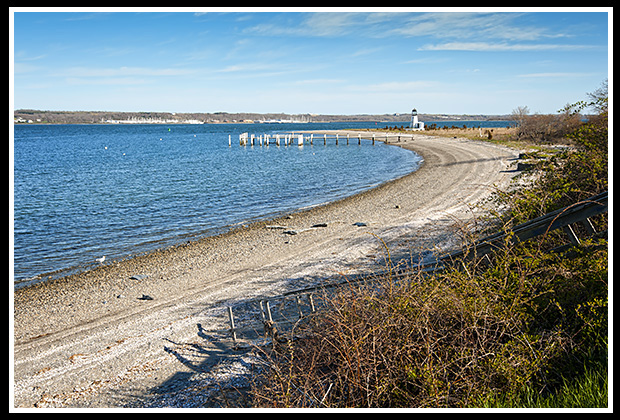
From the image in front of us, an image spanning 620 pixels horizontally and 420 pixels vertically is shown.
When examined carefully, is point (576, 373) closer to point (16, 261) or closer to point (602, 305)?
point (602, 305)

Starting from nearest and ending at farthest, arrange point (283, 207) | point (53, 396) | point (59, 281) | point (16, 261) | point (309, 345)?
point (309, 345)
point (53, 396)
point (59, 281)
point (16, 261)
point (283, 207)

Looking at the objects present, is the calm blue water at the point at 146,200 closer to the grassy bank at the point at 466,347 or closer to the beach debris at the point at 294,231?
the beach debris at the point at 294,231

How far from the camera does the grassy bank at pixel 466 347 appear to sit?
435cm

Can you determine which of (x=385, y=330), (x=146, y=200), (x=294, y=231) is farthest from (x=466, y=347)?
(x=146, y=200)

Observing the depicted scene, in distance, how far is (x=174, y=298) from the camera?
11.1m

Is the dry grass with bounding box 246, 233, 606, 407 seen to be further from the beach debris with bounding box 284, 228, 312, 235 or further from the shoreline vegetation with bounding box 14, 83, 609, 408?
the beach debris with bounding box 284, 228, 312, 235

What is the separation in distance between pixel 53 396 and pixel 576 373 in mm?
7341

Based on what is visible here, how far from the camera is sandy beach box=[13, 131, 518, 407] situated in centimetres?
726

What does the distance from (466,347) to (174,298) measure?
27.2 ft

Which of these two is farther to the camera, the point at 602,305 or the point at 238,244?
the point at 238,244

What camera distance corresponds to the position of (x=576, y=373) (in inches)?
178

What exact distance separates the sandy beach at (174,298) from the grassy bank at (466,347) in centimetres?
181
